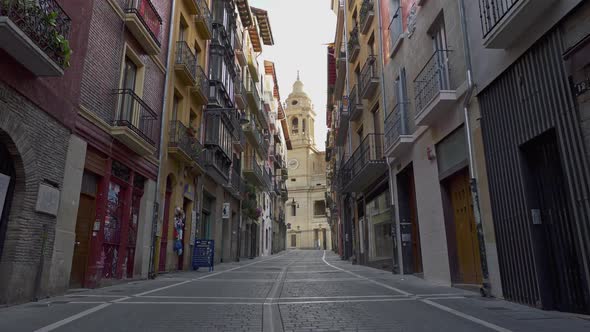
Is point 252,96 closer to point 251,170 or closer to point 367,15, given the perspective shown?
point 251,170

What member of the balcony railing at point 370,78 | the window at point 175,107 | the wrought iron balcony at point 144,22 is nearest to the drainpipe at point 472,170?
the balcony railing at point 370,78

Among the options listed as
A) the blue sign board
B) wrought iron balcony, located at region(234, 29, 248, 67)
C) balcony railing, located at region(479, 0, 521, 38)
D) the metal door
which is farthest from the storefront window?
wrought iron balcony, located at region(234, 29, 248, 67)

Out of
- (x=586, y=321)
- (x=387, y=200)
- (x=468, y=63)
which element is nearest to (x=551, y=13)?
(x=468, y=63)

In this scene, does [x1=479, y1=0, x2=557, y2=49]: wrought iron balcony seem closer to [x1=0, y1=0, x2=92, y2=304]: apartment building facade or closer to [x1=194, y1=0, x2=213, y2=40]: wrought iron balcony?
[x1=0, y1=0, x2=92, y2=304]: apartment building facade

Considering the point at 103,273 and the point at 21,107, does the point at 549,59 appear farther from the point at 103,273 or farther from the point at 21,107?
the point at 103,273

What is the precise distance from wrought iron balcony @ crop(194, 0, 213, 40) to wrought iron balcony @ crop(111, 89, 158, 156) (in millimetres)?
6948

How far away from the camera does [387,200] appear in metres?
14.5

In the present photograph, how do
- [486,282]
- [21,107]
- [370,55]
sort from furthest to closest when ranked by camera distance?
[370,55] → [486,282] → [21,107]

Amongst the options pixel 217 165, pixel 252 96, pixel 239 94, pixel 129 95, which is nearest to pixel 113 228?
pixel 129 95

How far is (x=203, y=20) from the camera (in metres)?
17.2

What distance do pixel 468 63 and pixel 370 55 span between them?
901cm

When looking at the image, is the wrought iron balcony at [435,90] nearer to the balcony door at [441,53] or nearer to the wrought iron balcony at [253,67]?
the balcony door at [441,53]

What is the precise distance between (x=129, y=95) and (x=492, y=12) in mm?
9165

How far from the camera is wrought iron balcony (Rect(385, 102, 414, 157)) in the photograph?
1142 cm
